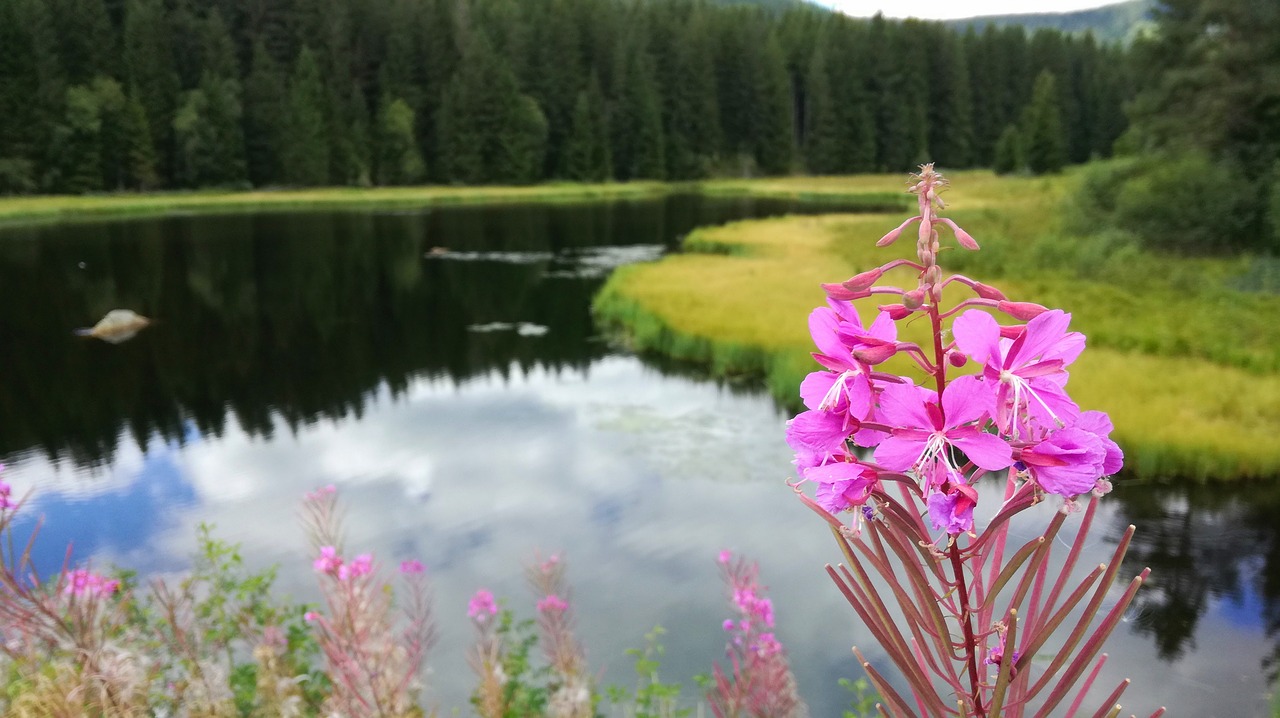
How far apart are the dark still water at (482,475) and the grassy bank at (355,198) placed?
30.2m

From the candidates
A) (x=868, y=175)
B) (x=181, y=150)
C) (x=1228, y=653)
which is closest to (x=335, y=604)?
(x=1228, y=653)

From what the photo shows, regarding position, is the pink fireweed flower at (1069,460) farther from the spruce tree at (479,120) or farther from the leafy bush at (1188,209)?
the spruce tree at (479,120)

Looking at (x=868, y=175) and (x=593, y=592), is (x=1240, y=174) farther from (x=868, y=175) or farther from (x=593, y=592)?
(x=868, y=175)

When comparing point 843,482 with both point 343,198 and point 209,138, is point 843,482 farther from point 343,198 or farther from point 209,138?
point 209,138

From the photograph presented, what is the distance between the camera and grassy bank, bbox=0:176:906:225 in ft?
167

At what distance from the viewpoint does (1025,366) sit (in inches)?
42.4

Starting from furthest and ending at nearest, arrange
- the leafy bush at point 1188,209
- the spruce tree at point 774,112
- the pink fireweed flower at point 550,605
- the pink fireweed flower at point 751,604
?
the spruce tree at point 774,112 → the leafy bush at point 1188,209 → the pink fireweed flower at point 751,604 → the pink fireweed flower at point 550,605

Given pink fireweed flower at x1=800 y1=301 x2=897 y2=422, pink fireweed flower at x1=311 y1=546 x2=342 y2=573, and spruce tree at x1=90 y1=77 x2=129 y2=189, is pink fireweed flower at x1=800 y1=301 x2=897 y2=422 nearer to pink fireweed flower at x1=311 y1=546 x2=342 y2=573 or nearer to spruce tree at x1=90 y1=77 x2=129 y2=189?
pink fireweed flower at x1=311 y1=546 x2=342 y2=573

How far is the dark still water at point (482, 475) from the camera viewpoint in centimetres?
772

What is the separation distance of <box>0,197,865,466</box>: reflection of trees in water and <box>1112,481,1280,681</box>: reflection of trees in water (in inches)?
407

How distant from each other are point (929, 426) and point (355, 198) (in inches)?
2470

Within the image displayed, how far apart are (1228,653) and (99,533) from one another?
36.2 ft

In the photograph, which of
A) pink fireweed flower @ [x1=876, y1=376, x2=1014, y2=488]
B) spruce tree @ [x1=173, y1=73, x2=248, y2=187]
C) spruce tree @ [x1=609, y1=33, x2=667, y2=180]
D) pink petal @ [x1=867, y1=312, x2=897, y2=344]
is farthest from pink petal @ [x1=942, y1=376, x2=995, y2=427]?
spruce tree @ [x1=609, y1=33, x2=667, y2=180]

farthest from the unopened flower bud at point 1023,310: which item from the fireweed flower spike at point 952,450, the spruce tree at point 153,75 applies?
the spruce tree at point 153,75
